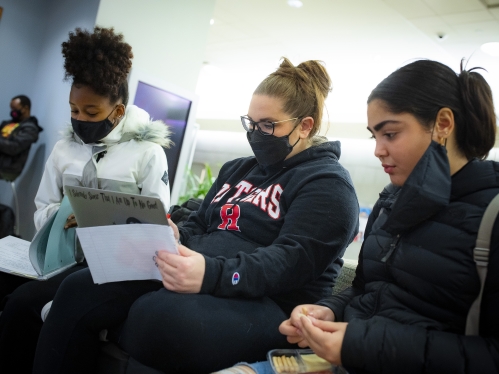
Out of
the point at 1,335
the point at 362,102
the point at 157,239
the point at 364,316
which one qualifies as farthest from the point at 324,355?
the point at 362,102

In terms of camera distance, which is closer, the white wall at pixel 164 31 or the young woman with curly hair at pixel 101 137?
the young woman with curly hair at pixel 101 137

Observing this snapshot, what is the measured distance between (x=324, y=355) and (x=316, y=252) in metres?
0.39

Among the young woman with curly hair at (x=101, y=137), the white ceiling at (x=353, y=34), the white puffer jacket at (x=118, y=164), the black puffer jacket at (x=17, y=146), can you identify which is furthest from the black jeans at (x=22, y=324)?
the white ceiling at (x=353, y=34)

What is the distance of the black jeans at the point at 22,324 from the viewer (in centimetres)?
171

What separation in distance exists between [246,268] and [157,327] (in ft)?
0.90

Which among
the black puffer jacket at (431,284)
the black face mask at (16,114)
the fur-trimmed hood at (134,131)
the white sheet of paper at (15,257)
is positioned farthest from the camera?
the black face mask at (16,114)

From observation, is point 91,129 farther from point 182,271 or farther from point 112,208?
point 182,271

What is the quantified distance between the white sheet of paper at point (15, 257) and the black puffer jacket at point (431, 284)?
130cm

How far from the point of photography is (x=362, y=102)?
8.89 metres

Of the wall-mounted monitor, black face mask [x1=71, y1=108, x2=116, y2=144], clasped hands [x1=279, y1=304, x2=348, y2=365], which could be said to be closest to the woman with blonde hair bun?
clasped hands [x1=279, y1=304, x2=348, y2=365]

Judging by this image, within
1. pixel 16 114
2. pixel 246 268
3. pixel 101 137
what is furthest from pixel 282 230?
pixel 16 114

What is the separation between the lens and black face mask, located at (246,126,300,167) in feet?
5.47

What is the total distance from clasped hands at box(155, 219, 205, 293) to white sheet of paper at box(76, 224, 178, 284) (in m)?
0.03

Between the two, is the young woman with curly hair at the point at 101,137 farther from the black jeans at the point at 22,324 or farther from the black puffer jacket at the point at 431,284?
the black puffer jacket at the point at 431,284
